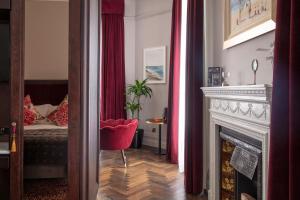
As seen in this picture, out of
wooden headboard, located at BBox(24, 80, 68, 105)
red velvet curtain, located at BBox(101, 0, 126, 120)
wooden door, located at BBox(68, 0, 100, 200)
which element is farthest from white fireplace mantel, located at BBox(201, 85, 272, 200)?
red velvet curtain, located at BBox(101, 0, 126, 120)

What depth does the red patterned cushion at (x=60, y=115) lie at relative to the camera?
363cm

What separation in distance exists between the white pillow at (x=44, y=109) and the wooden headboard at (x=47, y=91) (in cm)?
8

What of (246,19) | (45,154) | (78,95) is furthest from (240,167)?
(45,154)

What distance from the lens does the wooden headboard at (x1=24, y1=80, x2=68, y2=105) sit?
3.80 m

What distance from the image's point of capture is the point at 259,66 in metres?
2.27

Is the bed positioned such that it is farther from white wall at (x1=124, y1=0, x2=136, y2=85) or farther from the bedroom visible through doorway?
white wall at (x1=124, y1=0, x2=136, y2=85)

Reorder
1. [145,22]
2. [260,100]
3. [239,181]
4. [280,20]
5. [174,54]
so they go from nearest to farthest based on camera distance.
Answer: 1. [280,20]
2. [260,100]
3. [239,181]
4. [174,54]
5. [145,22]

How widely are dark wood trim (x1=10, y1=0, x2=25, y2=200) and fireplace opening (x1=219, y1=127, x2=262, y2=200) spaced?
1.68m

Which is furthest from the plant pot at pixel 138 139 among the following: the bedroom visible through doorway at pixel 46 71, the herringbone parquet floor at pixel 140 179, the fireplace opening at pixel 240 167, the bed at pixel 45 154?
the fireplace opening at pixel 240 167

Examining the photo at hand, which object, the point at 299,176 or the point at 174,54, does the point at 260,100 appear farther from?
the point at 174,54

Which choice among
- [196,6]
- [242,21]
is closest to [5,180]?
[242,21]

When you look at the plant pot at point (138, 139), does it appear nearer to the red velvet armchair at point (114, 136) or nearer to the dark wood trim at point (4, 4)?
the red velvet armchair at point (114, 136)

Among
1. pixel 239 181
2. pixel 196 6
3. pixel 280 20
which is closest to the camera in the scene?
pixel 280 20

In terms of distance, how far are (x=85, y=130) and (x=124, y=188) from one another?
175 centimetres
